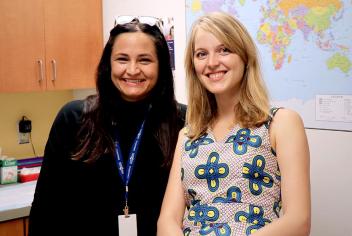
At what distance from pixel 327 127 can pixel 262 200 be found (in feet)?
2.66

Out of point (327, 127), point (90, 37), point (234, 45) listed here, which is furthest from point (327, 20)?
point (90, 37)

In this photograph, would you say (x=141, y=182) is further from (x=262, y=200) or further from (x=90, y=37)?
(x=90, y=37)

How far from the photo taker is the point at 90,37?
9.80 feet

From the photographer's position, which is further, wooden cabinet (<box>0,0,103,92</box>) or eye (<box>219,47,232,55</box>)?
wooden cabinet (<box>0,0,103,92</box>)

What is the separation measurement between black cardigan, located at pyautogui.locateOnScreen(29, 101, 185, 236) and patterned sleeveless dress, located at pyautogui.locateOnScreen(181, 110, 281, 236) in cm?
26

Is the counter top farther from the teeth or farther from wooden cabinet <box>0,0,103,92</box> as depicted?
the teeth

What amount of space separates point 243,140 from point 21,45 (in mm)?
1777

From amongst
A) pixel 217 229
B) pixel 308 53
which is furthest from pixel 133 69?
pixel 308 53

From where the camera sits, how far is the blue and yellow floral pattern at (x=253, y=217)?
52.7 inches

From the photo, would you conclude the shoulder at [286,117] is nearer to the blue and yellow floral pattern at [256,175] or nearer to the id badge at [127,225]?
the blue and yellow floral pattern at [256,175]

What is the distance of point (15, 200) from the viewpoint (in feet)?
7.55

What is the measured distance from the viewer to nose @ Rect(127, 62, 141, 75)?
5.40 feet

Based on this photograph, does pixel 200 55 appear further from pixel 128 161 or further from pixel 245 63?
pixel 128 161

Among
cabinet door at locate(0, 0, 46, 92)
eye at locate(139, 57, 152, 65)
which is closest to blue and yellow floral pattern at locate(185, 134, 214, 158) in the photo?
eye at locate(139, 57, 152, 65)
